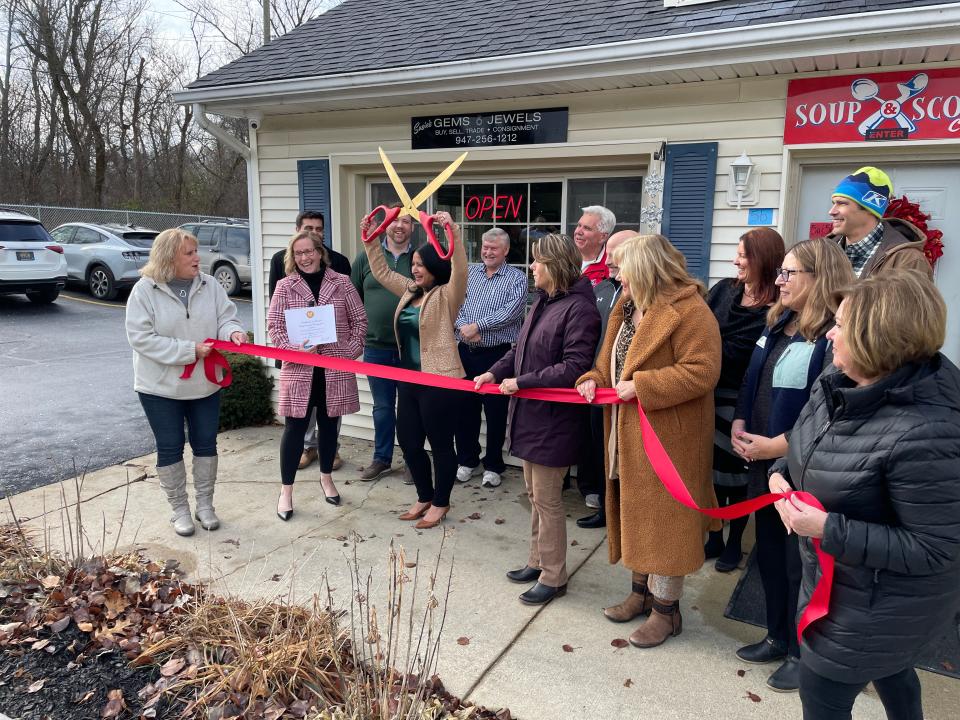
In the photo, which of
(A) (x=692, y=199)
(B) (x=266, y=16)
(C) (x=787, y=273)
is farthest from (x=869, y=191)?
(B) (x=266, y=16)

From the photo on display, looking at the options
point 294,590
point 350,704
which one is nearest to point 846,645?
point 350,704

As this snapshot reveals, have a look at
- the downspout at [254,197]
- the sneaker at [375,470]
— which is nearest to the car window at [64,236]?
the downspout at [254,197]

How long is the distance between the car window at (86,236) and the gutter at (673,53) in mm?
12204

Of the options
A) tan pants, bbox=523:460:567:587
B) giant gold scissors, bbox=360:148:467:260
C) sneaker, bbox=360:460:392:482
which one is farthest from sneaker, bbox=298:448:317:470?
tan pants, bbox=523:460:567:587

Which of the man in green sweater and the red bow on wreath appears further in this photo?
the man in green sweater

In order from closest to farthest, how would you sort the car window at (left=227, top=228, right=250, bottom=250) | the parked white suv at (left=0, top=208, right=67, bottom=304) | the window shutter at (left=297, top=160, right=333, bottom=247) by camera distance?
the window shutter at (left=297, top=160, right=333, bottom=247)
the parked white suv at (left=0, top=208, right=67, bottom=304)
the car window at (left=227, top=228, right=250, bottom=250)

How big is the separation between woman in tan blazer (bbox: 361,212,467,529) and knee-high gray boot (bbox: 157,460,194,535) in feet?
4.60

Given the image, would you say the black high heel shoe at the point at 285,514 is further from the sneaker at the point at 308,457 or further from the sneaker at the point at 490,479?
the sneaker at the point at 490,479

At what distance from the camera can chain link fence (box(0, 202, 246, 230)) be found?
21.8 meters

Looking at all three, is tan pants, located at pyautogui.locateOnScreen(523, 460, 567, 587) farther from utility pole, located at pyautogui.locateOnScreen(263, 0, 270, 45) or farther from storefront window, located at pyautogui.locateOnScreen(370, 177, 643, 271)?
utility pole, located at pyautogui.locateOnScreen(263, 0, 270, 45)

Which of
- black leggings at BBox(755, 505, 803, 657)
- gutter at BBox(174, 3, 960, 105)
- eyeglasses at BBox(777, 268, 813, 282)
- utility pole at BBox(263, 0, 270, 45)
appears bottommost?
black leggings at BBox(755, 505, 803, 657)

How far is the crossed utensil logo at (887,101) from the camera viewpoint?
407 cm

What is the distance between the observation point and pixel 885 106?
4.18 m

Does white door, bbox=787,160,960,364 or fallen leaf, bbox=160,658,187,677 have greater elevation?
white door, bbox=787,160,960,364
